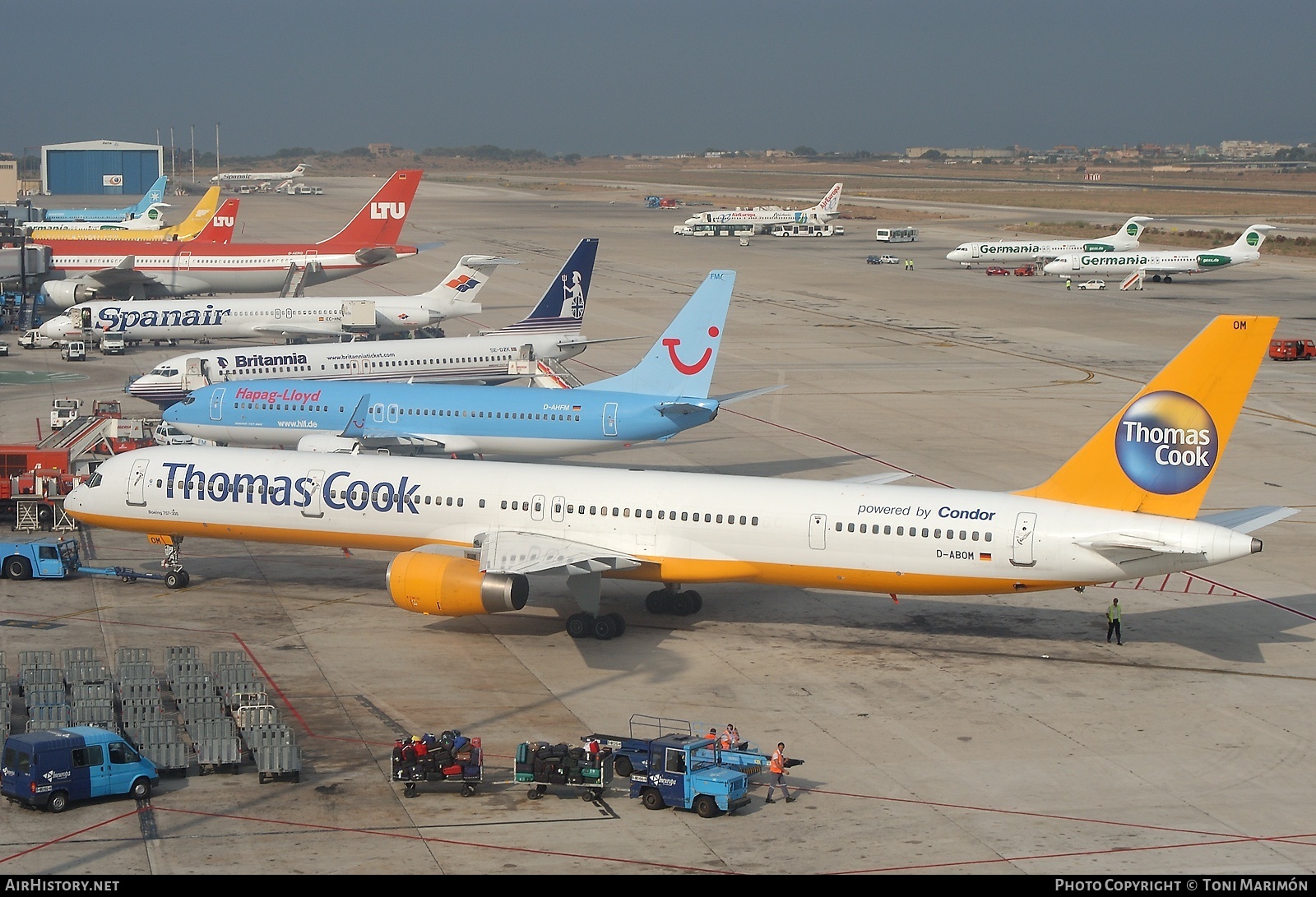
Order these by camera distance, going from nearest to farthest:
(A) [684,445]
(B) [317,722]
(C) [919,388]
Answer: (B) [317,722] < (A) [684,445] < (C) [919,388]

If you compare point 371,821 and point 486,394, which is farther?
point 486,394

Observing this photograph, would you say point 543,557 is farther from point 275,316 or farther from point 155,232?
point 155,232

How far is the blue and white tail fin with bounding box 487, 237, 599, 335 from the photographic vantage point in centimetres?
6612

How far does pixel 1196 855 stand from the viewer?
23844mm

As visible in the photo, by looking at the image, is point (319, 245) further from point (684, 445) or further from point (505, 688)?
point (505, 688)

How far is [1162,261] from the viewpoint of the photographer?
127188 millimetres

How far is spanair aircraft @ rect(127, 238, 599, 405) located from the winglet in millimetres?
34118

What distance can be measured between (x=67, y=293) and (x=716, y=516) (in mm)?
74188

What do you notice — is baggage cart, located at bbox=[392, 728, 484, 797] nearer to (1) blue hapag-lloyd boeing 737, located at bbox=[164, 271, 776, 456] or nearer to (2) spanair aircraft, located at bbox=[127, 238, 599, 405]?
(1) blue hapag-lloyd boeing 737, located at bbox=[164, 271, 776, 456]

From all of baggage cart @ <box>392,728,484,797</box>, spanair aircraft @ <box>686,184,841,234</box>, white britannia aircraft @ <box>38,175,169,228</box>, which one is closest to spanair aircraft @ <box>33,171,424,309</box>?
white britannia aircraft @ <box>38,175,169,228</box>

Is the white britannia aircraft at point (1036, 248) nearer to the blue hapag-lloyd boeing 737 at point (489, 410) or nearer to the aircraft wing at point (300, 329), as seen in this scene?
the aircraft wing at point (300, 329)

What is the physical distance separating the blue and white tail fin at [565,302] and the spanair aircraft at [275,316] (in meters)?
19.1

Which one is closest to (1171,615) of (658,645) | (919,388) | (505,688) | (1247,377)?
(1247,377)

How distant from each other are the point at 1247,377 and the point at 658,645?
1535cm
